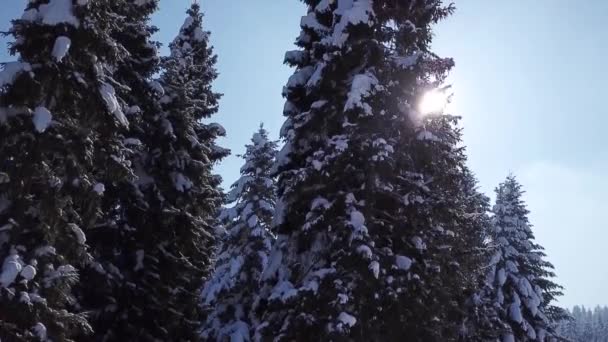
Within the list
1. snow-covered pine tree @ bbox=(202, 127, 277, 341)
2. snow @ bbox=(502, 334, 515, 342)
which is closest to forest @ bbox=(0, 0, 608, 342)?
snow-covered pine tree @ bbox=(202, 127, 277, 341)

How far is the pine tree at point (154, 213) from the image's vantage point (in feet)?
51.9

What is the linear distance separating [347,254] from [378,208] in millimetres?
2111

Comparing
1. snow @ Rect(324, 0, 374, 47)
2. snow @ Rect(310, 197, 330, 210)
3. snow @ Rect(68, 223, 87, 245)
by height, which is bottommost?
snow @ Rect(68, 223, 87, 245)

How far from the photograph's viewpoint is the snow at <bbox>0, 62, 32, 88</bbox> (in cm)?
942

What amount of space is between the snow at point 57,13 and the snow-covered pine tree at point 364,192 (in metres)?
5.77

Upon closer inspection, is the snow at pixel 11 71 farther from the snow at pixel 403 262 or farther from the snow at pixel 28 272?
the snow at pixel 403 262

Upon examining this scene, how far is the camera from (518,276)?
2953 cm

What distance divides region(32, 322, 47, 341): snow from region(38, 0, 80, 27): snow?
549 cm

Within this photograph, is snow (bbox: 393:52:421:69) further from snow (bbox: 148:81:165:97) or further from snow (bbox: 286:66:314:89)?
snow (bbox: 148:81:165:97)

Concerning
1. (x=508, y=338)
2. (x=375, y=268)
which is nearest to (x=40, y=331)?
(x=375, y=268)

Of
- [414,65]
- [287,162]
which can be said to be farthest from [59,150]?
[414,65]

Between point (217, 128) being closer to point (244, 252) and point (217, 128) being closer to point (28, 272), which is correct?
point (244, 252)

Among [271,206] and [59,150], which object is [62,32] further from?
[271,206]

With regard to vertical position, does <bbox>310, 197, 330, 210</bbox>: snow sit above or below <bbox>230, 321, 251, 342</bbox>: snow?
above
